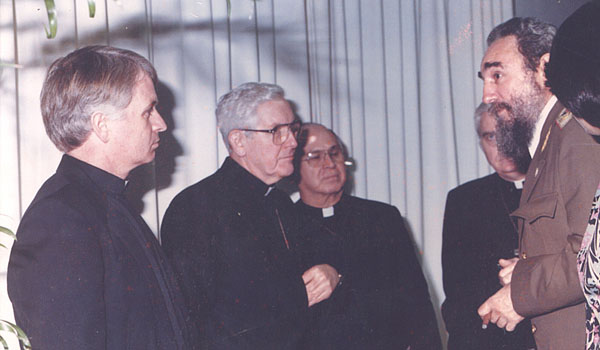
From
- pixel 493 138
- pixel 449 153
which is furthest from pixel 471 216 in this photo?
pixel 449 153

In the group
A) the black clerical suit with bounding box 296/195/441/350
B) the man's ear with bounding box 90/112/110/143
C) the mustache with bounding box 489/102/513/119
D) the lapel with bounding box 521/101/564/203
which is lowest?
the black clerical suit with bounding box 296/195/441/350

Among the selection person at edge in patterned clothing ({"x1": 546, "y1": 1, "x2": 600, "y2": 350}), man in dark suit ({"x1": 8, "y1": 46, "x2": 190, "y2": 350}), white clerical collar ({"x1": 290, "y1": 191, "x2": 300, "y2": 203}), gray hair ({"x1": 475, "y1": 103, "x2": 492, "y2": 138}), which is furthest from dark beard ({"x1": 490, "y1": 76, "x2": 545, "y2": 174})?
man in dark suit ({"x1": 8, "y1": 46, "x2": 190, "y2": 350})

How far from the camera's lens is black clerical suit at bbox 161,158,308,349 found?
1.92 m

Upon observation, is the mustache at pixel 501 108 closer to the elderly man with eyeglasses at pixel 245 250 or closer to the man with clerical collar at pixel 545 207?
the man with clerical collar at pixel 545 207

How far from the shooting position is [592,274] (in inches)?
44.3

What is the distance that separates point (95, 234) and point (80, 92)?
365mm

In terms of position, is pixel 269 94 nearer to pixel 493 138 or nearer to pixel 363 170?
pixel 363 170

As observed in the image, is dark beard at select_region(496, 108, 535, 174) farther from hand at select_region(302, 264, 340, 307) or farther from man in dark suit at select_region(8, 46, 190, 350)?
man in dark suit at select_region(8, 46, 190, 350)

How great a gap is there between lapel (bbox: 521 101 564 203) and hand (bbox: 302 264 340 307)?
0.71 m

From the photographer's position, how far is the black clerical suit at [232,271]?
6.29 feet

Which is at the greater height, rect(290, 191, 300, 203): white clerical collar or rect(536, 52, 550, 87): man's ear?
rect(536, 52, 550, 87): man's ear

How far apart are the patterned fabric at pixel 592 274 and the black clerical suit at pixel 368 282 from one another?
3.78 feet

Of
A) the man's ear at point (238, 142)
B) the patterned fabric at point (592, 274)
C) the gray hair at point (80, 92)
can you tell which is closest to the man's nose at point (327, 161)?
the man's ear at point (238, 142)

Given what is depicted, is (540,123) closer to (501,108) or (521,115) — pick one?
(521,115)
